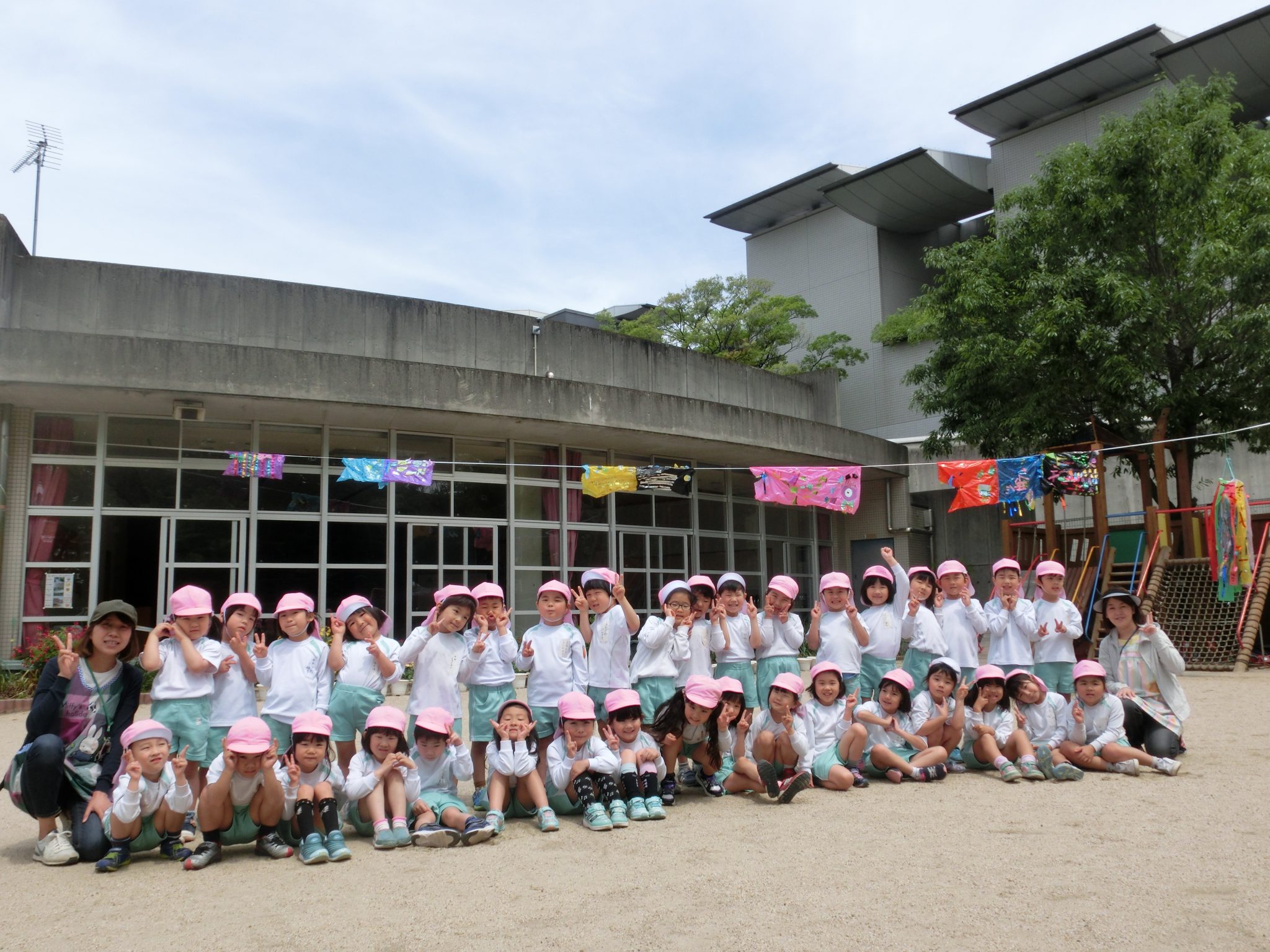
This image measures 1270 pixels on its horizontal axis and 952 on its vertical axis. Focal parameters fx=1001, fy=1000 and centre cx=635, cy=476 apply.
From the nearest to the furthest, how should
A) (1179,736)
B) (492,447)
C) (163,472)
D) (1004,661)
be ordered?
(1179,736) → (1004,661) → (163,472) → (492,447)

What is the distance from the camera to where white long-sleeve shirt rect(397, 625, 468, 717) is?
602 centimetres

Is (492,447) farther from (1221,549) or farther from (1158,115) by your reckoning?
(1158,115)

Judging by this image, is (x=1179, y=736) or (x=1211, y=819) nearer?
(x=1211, y=819)

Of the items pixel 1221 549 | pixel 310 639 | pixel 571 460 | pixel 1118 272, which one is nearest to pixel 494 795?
pixel 310 639

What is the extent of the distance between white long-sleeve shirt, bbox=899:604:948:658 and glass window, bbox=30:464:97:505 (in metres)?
9.72

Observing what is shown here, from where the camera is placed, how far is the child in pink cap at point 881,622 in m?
7.45

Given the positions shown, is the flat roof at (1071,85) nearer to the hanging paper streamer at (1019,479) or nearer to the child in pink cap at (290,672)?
the hanging paper streamer at (1019,479)

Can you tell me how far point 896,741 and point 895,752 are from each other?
0.28ft

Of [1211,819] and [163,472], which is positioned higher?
[163,472]

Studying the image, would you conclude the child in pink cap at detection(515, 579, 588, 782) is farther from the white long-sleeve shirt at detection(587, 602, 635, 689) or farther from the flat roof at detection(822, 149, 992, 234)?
the flat roof at detection(822, 149, 992, 234)

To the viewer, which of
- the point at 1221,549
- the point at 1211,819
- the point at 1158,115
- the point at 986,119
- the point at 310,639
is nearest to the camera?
the point at 1211,819

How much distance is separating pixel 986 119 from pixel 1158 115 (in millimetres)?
12346

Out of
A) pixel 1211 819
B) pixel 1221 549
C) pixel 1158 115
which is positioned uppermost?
pixel 1158 115

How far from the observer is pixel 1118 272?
15023 mm
